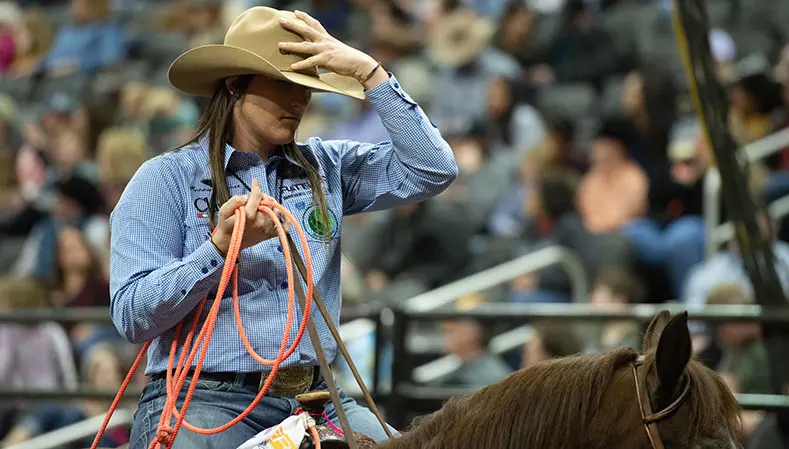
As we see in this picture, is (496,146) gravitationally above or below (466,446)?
below

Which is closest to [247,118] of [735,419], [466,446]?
[466,446]

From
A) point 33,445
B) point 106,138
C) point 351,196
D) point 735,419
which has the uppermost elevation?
point 351,196

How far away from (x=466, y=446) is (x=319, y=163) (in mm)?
1149

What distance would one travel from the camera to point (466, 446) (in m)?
2.46

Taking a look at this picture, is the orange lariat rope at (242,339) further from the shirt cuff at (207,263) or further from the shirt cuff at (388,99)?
the shirt cuff at (388,99)

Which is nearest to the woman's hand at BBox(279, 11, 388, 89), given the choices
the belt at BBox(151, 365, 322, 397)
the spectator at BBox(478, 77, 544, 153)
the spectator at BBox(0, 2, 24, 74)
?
the belt at BBox(151, 365, 322, 397)

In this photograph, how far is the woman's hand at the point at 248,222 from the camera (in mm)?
2795

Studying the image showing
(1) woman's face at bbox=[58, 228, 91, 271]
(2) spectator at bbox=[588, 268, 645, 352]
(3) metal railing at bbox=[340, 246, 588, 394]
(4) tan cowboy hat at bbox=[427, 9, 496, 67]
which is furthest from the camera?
(4) tan cowboy hat at bbox=[427, 9, 496, 67]

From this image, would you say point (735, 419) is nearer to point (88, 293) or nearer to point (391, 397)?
point (391, 397)

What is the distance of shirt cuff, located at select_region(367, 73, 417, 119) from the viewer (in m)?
3.21

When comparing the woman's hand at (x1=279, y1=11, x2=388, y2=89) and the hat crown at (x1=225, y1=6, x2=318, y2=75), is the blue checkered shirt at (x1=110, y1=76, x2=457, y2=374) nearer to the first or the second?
the woman's hand at (x1=279, y1=11, x2=388, y2=89)

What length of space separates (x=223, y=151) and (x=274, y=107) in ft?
0.57

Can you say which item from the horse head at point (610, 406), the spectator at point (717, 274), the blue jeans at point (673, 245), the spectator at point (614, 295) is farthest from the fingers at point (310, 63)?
the blue jeans at point (673, 245)

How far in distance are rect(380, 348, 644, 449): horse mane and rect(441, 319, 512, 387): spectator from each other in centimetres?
423
